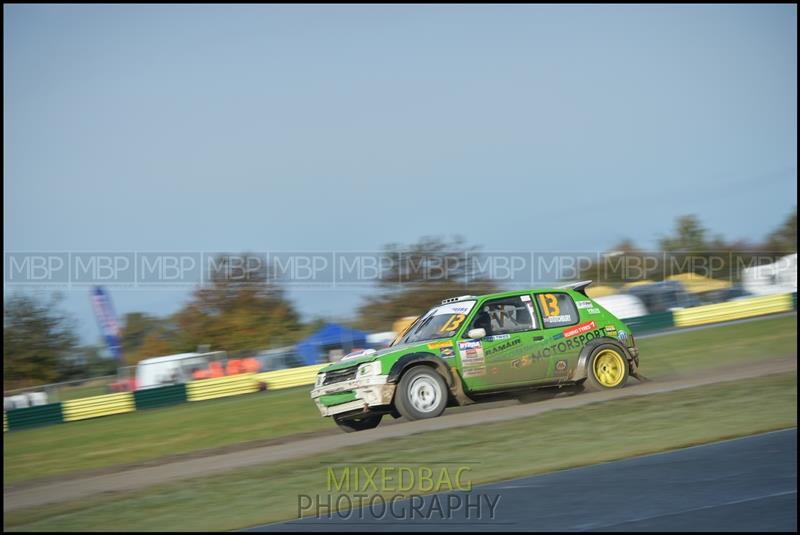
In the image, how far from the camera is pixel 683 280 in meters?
40.9

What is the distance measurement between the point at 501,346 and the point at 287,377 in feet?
49.7

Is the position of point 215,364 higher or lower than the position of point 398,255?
lower

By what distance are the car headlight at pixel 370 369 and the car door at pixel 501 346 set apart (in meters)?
1.20

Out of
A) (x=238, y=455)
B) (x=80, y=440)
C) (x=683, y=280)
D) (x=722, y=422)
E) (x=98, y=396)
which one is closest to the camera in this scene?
(x=722, y=422)

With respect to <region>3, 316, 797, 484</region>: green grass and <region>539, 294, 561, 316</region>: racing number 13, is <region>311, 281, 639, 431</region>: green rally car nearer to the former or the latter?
<region>539, 294, 561, 316</region>: racing number 13

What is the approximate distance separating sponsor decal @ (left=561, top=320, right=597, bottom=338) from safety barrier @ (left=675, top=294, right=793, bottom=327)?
1884 centimetres

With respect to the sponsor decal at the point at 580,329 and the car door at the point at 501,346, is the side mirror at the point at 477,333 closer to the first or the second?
the car door at the point at 501,346

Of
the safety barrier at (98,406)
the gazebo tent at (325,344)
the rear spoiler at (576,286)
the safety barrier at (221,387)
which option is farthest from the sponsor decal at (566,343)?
the safety barrier at (98,406)

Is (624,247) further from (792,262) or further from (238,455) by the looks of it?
(238,455)

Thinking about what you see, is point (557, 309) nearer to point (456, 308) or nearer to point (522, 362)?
point (522, 362)

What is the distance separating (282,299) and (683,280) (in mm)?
22131

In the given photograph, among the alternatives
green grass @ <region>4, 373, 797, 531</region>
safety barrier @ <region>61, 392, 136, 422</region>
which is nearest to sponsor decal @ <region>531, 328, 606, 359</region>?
green grass @ <region>4, 373, 797, 531</region>

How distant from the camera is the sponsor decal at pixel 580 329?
12727mm

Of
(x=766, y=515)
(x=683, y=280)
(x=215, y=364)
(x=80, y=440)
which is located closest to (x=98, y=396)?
(x=215, y=364)
